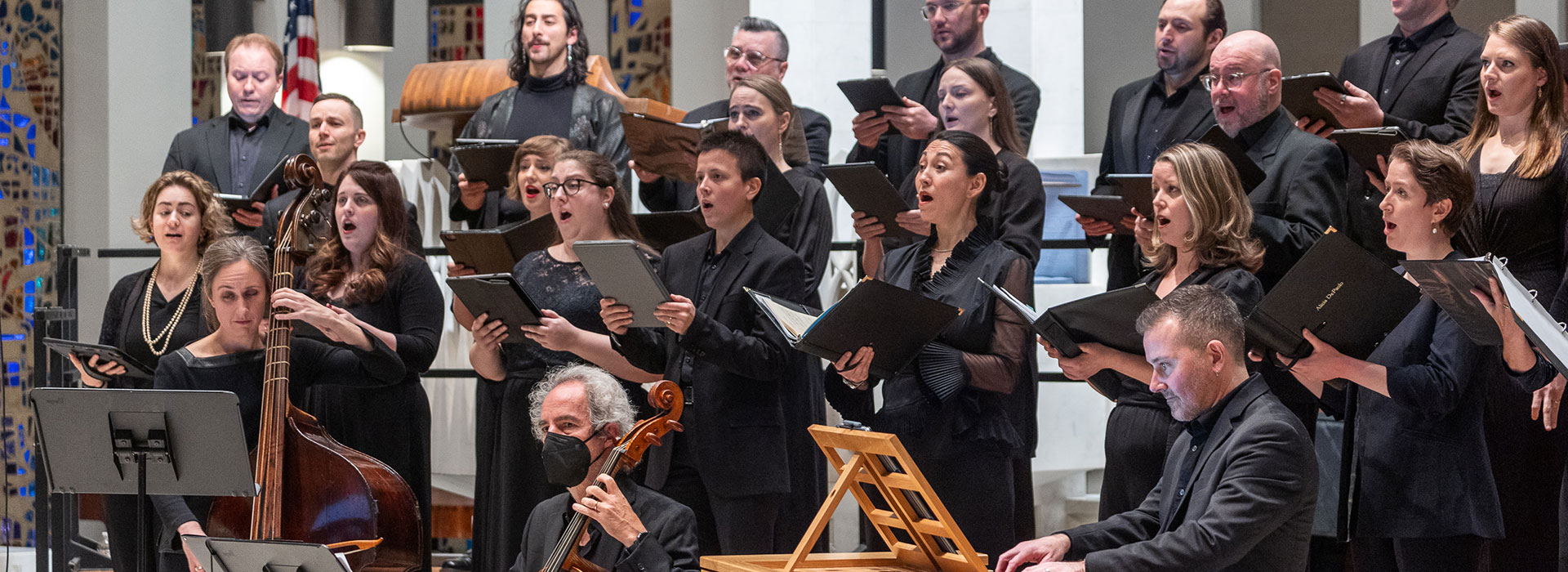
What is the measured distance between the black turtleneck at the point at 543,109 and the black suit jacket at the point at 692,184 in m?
0.33

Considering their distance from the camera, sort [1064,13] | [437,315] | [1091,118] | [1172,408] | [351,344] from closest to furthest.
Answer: [1172,408]
[351,344]
[437,315]
[1064,13]
[1091,118]

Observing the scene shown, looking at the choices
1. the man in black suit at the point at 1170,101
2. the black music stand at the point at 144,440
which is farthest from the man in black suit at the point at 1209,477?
the black music stand at the point at 144,440

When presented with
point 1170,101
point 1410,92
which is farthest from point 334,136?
point 1410,92

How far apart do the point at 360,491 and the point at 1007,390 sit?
1566 millimetres

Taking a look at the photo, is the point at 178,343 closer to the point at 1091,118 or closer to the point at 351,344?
the point at 351,344

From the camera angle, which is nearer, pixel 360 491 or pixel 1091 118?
pixel 360 491

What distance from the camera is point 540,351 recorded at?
4.31 m

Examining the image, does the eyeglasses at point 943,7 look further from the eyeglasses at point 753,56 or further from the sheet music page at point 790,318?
the sheet music page at point 790,318

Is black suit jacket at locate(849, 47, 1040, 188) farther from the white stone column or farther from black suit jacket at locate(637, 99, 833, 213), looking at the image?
the white stone column

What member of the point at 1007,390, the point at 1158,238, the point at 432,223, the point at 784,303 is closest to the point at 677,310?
the point at 784,303

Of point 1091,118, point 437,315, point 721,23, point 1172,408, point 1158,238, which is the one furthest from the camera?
point 1091,118

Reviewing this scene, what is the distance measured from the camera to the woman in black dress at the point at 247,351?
4062 millimetres

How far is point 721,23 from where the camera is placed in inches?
305

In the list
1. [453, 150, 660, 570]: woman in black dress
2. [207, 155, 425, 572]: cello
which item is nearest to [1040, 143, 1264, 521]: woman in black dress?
[453, 150, 660, 570]: woman in black dress
